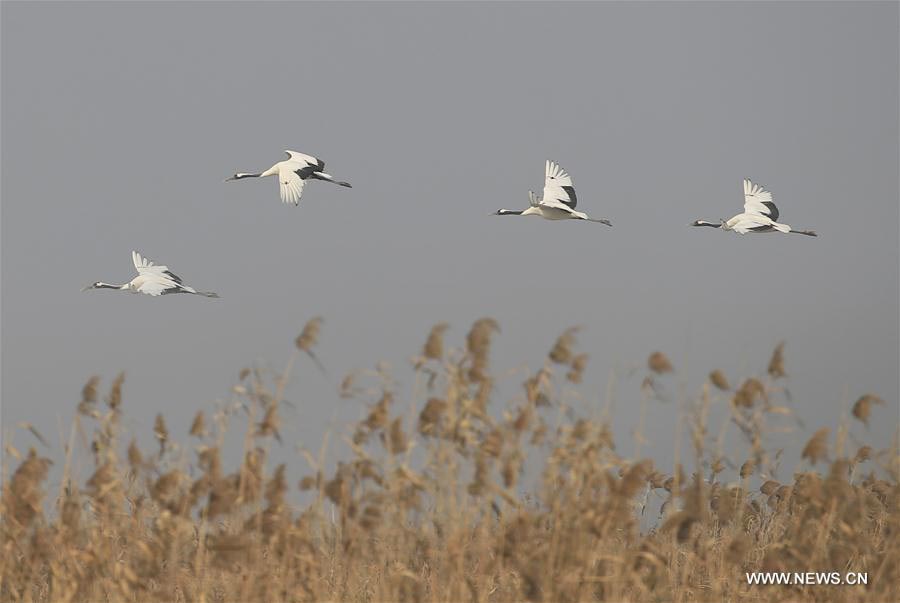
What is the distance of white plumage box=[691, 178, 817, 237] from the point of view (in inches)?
585

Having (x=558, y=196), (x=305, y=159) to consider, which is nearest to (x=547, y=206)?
(x=558, y=196)

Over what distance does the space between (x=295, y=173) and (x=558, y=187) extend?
2.99 metres

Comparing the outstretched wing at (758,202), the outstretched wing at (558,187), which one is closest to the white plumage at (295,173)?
the outstretched wing at (558,187)

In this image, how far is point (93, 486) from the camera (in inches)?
244

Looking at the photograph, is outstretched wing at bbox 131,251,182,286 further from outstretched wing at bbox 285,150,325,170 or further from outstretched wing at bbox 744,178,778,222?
outstretched wing at bbox 744,178,778,222

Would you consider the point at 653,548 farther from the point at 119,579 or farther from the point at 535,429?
the point at 119,579

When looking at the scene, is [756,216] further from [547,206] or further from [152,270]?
[152,270]

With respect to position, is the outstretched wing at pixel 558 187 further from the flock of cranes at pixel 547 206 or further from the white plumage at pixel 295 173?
the white plumage at pixel 295 173

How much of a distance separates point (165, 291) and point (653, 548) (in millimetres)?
9349

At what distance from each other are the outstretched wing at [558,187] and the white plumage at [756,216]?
5.66ft

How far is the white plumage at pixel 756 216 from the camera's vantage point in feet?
48.7

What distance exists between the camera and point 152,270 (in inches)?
581

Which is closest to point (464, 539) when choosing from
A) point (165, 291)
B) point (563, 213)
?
point (165, 291)

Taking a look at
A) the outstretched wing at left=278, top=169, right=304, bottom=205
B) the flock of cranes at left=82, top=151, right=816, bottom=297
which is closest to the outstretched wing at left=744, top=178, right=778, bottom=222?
the flock of cranes at left=82, top=151, right=816, bottom=297
